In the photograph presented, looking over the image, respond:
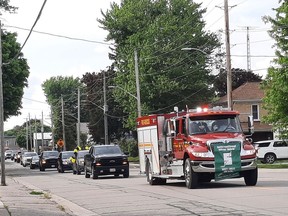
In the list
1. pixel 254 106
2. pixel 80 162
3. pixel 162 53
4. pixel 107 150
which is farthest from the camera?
pixel 254 106

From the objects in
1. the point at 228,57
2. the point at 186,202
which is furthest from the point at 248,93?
the point at 186,202

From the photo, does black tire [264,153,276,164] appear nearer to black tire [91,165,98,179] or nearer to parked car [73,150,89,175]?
parked car [73,150,89,175]

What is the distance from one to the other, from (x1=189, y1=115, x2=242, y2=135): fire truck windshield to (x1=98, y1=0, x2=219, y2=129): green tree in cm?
4034

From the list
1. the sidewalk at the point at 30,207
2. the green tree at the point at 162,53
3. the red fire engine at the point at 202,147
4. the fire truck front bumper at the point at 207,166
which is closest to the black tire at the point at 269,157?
the green tree at the point at 162,53

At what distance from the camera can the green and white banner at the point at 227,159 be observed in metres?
19.9

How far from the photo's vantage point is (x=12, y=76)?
1999 inches

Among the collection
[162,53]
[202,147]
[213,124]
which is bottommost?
[202,147]

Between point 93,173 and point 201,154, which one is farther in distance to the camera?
point 93,173

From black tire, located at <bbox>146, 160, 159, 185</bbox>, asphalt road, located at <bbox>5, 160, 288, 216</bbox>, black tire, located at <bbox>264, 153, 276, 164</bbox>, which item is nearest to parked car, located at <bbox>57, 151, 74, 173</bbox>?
black tire, located at <bbox>264, 153, 276, 164</bbox>

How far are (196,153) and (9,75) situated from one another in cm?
3318

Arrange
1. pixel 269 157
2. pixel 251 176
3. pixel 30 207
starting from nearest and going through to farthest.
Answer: pixel 30 207 < pixel 251 176 < pixel 269 157

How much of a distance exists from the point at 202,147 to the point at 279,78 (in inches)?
864

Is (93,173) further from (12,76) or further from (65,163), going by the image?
(12,76)

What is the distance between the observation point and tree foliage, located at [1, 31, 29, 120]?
49.8m
